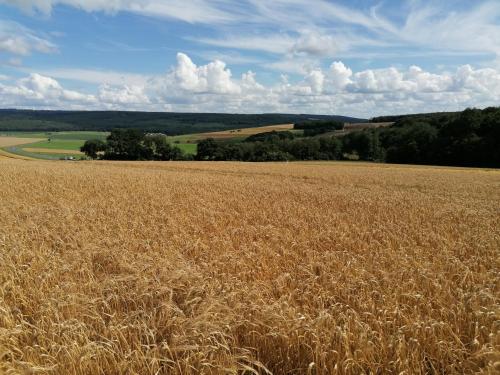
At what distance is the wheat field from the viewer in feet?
11.4

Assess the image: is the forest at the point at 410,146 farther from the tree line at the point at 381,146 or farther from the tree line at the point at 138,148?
the tree line at the point at 138,148

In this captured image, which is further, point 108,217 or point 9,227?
point 108,217

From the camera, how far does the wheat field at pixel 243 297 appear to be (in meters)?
3.48

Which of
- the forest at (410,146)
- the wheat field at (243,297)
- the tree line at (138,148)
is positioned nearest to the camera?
the wheat field at (243,297)

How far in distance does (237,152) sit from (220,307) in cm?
8977

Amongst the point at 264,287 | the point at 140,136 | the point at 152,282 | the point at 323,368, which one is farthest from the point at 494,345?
the point at 140,136

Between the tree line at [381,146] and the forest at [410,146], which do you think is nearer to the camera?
the forest at [410,146]

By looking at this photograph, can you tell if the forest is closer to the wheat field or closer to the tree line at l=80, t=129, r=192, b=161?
the tree line at l=80, t=129, r=192, b=161

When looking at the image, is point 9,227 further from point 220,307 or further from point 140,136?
point 140,136

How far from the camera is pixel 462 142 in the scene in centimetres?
6725

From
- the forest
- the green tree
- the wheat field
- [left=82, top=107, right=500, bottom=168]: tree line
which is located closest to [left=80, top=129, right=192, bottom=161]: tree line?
[left=82, top=107, right=500, bottom=168]: tree line

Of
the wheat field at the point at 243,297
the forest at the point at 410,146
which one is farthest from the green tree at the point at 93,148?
the wheat field at the point at 243,297

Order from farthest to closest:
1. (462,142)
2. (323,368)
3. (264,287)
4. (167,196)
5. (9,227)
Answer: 1. (462,142)
2. (167,196)
3. (9,227)
4. (264,287)
5. (323,368)

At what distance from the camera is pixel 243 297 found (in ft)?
15.8
